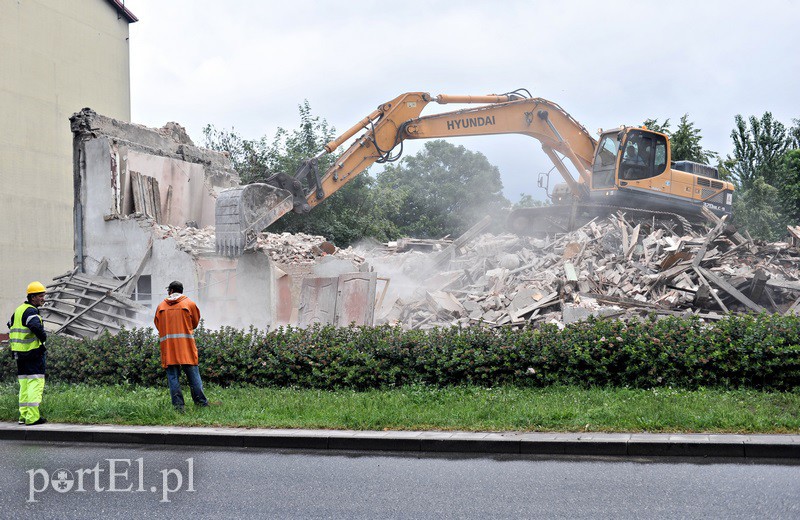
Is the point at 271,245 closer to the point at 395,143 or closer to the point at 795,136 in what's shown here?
the point at 395,143

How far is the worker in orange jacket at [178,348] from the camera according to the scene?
10.8 m

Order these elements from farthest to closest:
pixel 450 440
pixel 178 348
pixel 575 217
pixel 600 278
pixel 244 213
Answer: pixel 575 217
pixel 600 278
pixel 244 213
pixel 178 348
pixel 450 440

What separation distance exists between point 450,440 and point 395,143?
1282 centimetres

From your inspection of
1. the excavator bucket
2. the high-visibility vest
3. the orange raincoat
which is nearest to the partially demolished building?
the excavator bucket

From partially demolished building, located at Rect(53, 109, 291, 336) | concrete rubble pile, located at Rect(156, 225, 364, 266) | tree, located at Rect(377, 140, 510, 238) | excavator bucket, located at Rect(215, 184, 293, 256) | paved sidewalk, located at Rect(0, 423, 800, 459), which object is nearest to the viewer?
paved sidewalk, located at Rect(0, 423, 800, 459)

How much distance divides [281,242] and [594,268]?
755 cm

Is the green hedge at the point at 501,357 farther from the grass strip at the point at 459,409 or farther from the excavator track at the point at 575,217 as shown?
the excavator track at the point at 575,217

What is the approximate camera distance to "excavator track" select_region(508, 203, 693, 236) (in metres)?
22.2

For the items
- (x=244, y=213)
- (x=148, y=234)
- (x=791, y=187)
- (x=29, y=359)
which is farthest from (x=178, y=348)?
(x=791, y=187)

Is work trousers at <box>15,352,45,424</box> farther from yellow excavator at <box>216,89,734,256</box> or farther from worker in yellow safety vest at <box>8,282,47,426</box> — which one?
yellow excavator at <box>216,89,734,256</box>

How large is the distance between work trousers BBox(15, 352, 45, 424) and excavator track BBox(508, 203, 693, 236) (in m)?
15.0

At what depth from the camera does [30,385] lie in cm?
1090

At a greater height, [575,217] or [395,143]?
[395,143]

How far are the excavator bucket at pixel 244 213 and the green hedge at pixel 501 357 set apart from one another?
4.75m
